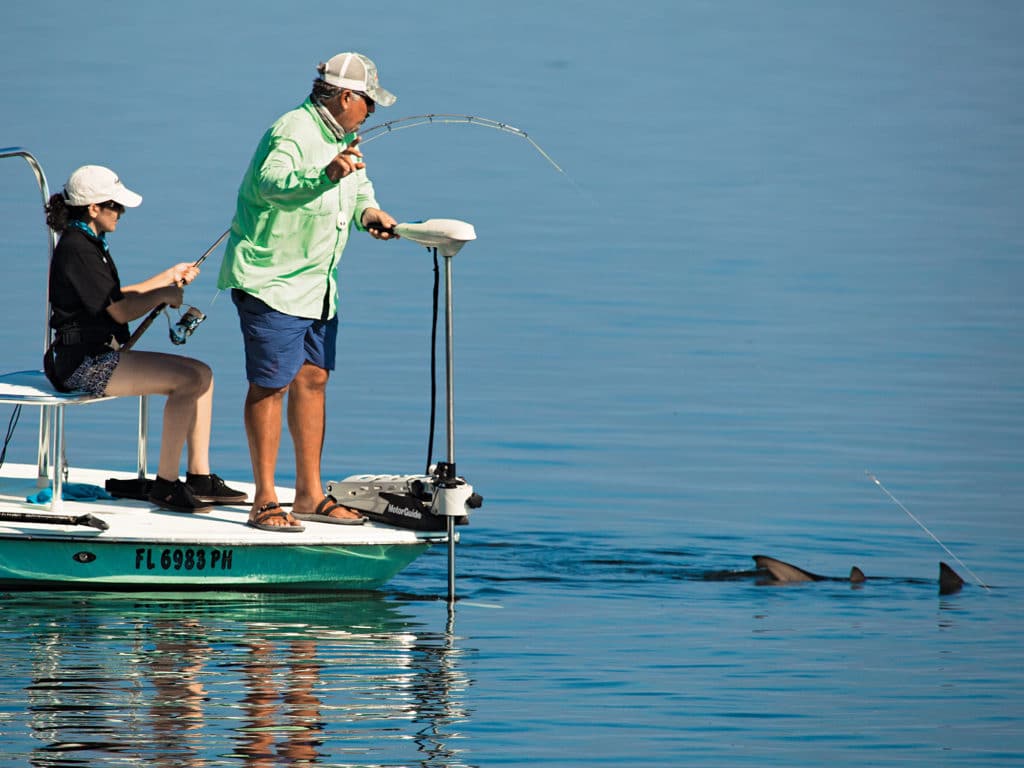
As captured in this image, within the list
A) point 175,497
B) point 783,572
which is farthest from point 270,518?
point 783,572

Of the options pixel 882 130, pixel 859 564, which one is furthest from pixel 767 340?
pixel 882 130

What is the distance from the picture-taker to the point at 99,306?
1030 cm

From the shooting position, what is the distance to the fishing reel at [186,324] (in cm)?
1065

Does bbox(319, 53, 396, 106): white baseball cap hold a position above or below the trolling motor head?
above

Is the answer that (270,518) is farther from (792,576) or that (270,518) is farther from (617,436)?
(617,436)

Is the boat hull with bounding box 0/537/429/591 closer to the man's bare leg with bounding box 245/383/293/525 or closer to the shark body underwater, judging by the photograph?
the man's bare leg with bounding box 245/383/293/525

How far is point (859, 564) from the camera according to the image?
486 inches

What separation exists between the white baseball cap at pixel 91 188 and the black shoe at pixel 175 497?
4.32 feet

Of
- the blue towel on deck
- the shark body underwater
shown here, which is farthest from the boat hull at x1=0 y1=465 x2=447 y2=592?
the shark body underwater

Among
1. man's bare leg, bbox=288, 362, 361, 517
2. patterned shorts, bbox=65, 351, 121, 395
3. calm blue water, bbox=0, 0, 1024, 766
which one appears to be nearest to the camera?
calm blue water, bbox=0, 0, 1024, 766

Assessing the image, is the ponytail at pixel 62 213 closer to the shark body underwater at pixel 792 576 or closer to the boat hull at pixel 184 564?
the boat hull at pixel 184 564

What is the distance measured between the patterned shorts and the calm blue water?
3.16ft

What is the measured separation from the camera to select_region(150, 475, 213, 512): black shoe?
1074 cm

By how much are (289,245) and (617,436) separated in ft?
20.7
